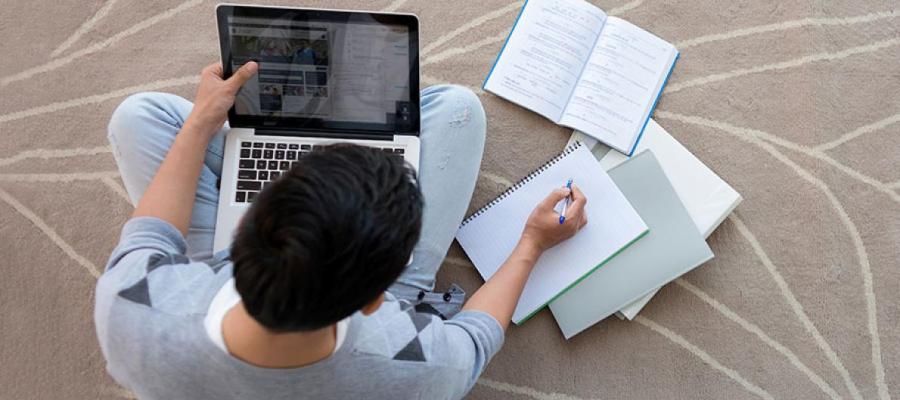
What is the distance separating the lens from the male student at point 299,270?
589mm

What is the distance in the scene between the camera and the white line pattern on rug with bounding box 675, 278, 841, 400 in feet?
4.17

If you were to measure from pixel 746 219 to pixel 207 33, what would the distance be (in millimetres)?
1004

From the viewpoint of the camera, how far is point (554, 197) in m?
1.13

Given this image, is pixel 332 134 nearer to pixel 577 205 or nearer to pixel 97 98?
pixel 577 205

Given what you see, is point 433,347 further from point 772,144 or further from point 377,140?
→ point 772,144

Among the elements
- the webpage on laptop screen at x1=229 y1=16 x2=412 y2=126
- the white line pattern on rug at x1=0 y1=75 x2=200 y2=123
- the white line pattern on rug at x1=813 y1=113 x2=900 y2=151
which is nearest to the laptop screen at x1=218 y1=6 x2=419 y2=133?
the webpage on laptop screen at x1=229 y1=16 x2=412 y2=126

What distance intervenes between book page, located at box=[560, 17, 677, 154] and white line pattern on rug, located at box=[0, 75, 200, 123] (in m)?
0.67

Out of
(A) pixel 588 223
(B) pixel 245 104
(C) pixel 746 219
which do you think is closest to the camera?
(B) pixel 245 104

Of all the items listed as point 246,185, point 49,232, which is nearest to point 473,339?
point 246,185

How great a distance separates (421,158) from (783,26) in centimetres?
76

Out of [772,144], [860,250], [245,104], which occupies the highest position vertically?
[245,104]

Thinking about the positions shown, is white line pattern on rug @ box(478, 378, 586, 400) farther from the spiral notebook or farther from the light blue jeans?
the light blue jeans

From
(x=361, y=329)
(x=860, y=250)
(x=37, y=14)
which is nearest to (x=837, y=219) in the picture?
(x=860, y=250)

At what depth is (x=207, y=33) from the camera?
51.8 inches
